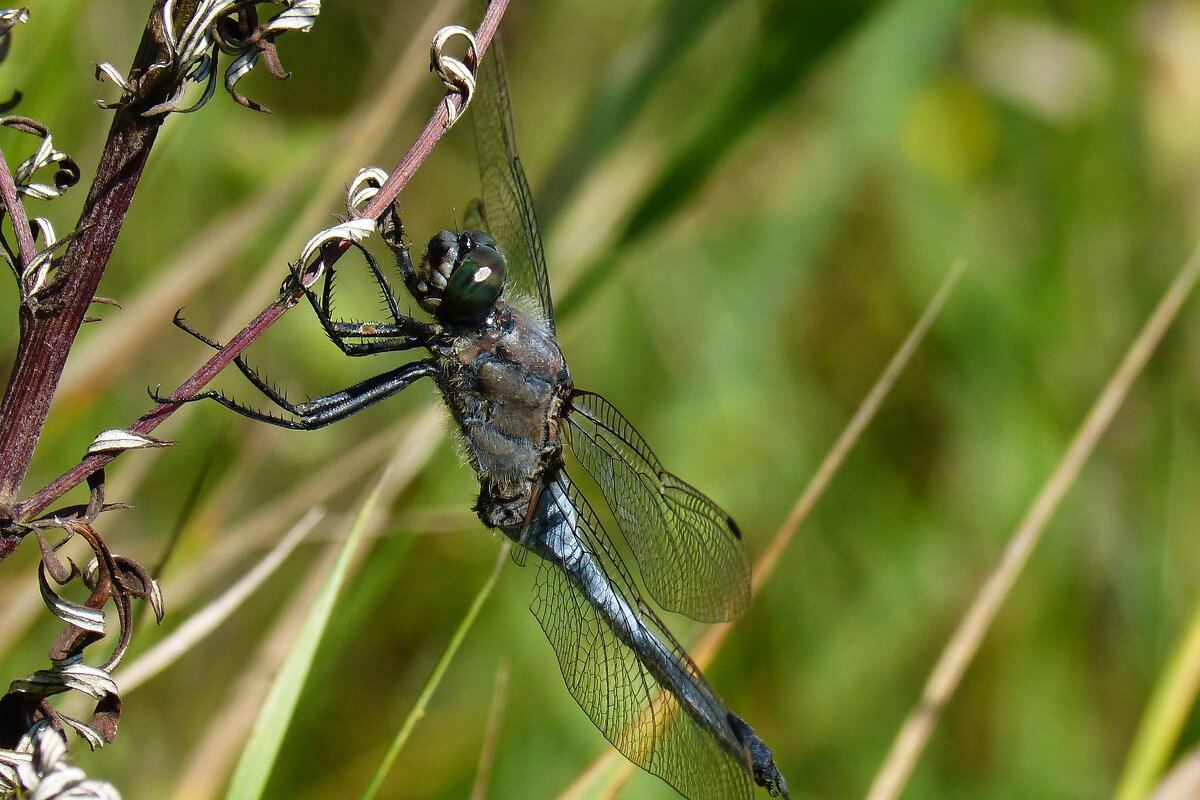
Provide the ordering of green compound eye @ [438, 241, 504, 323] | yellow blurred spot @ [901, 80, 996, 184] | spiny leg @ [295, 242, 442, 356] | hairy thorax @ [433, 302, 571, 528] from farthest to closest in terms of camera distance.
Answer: yellow blurred spot @ [901, 80, 996, 184] < hairy thorax @ [433, 302, 571, 528] < green compound eye @ [438, 241, 504, 323] < spiny leg @ [295, 242, 442, 356]

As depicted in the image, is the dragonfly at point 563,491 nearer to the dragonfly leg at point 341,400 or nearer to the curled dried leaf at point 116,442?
the dragonfly leg at point 341,400

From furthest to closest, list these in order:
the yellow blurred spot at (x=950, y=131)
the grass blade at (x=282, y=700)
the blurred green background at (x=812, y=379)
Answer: the yellow blurred spot at (x=950, y=131)
the blurred green background at (x=812, y=379)
the grass blade at (x=282, y=700)

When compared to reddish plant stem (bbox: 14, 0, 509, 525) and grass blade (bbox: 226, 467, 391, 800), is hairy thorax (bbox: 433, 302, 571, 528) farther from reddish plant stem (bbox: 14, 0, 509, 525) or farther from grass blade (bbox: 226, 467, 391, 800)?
reddish plant stem (bbox: 14, 0, 509, 525)

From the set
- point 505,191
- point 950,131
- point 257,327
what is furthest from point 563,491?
point 950,131

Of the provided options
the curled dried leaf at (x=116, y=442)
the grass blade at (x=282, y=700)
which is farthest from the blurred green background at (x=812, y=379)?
the curled dried leaf at (x=116, y=442)

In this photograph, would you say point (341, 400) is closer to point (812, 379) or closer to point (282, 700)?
point (282, 700)

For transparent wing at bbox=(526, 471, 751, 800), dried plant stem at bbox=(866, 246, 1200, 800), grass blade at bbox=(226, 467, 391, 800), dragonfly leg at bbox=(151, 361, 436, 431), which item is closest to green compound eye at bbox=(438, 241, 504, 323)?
dragonfly leg at bbox=(151, 361, 436, 431)

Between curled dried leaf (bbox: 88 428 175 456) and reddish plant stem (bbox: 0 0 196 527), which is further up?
reddish plant stem (bbox: 0 0 196 527)
